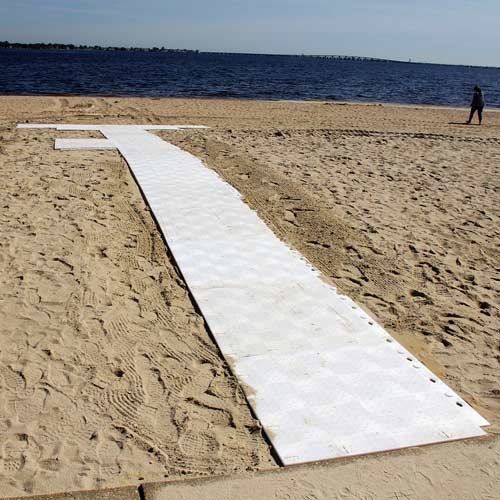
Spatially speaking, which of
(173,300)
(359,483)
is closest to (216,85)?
(173,300)

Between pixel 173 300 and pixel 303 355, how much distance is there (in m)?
1.47

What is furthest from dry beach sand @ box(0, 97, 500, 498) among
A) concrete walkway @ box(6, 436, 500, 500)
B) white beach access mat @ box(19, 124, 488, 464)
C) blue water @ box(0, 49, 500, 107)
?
blue water @ box(0, 49, 500, 107)

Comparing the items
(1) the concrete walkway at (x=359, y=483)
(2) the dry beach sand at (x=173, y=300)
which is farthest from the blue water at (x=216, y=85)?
(1) the concrete walkway at (x=359, y=483)

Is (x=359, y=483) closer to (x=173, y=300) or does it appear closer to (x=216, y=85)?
(x=173, y=300)

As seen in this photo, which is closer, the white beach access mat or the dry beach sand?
the dry beach sand

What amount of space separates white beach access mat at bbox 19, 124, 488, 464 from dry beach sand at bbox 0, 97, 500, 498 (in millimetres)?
169

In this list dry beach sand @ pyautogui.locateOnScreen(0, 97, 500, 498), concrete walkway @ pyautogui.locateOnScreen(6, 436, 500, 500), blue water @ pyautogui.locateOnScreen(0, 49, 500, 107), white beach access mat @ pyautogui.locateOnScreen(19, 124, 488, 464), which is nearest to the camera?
concrete walkway @ pyautogui.locateOnScreen(6, 436, 500, 500)

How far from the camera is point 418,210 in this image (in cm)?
836

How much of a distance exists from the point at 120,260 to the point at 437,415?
3.70 meters

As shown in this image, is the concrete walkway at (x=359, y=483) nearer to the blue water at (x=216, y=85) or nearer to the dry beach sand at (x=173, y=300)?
the dry beach sand at (x=173, y=300)

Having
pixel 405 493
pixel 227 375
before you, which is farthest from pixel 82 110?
pixel 405 493

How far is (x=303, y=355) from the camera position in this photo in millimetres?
4188

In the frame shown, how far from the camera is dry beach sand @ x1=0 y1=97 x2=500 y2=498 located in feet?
10.4

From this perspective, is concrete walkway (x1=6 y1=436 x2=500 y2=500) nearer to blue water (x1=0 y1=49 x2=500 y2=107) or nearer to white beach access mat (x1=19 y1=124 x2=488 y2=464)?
white beach access mat (x1=19 y1=124 x2=488 y2=464)
